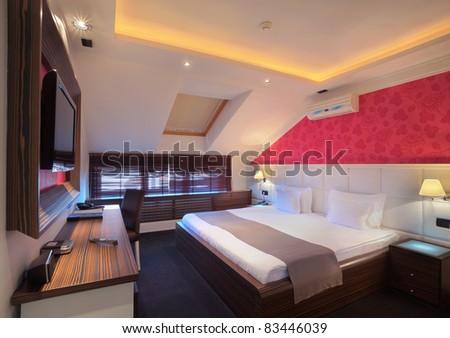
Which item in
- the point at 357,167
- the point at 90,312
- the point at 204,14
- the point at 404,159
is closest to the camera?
the point at 90,312

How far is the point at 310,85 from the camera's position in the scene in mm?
3596

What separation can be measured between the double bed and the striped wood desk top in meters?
1.07

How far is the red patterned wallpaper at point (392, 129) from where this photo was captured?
2.64 metres

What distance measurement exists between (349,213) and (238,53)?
2549 mm

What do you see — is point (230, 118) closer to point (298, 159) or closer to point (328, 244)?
point (298, 159)

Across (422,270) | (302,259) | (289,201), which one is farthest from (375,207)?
(302,259)

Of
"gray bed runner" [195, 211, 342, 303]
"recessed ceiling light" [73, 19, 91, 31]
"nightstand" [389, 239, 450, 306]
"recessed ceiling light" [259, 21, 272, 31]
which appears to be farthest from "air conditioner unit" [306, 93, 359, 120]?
"recessed ceiling light" [73, 19, 91, 31]

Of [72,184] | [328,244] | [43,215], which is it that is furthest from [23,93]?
[328,244]

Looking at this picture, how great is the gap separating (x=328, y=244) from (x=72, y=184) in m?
2.79

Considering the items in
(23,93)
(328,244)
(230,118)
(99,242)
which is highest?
(230,118)

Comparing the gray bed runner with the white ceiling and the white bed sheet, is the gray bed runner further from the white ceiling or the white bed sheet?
the white ceiling

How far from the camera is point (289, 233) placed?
2.94m

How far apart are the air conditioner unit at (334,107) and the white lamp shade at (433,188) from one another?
1.44 meters

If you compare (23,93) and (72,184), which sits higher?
(23,93)
